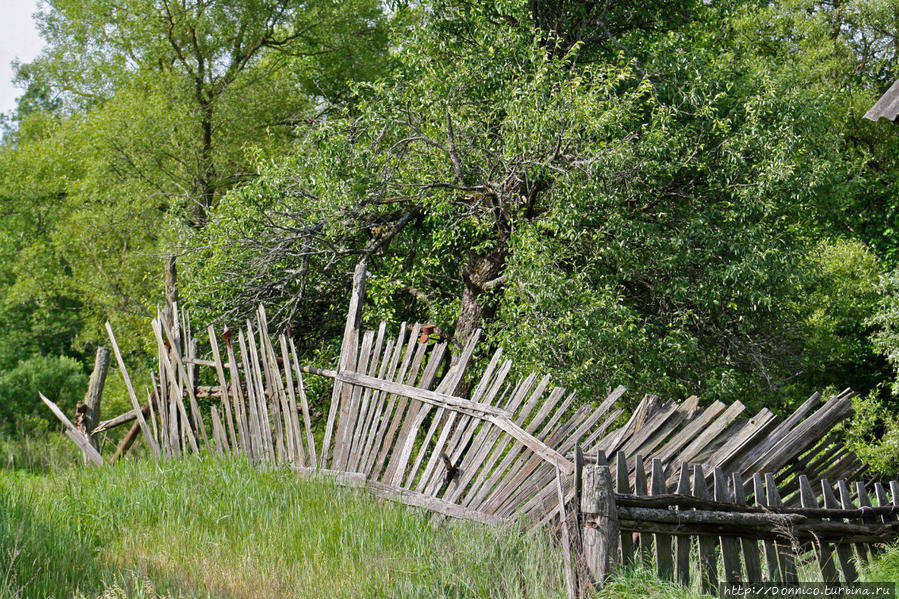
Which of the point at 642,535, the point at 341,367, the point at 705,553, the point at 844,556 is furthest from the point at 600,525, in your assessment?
the point at 341,367

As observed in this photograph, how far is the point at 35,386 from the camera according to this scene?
47.8 ft

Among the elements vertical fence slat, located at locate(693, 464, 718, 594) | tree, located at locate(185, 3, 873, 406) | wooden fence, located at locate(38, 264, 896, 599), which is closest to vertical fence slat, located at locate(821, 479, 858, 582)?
wooden fence, located at locate(38, 264, 896, 599)

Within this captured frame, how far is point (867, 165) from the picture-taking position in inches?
831

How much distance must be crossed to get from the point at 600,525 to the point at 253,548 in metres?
2.31

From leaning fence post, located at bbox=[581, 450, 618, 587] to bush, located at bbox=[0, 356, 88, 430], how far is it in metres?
12.1

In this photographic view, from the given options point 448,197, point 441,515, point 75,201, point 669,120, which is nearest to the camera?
point 441,515

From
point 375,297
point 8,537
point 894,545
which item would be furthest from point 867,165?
point 8,537

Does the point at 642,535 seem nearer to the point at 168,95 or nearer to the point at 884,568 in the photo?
the point at 884,568

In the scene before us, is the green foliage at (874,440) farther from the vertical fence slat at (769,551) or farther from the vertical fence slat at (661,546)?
the vertical fence slat at (661,546)

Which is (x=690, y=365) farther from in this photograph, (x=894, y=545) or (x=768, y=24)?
(x=768, y=24)

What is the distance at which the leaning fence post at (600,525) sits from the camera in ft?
14.6

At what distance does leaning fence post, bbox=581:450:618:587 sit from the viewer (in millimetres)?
4445

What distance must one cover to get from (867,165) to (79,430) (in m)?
18.8

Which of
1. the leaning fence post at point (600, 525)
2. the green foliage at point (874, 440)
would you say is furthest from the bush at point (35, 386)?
the green foliage at point (874, 440)
